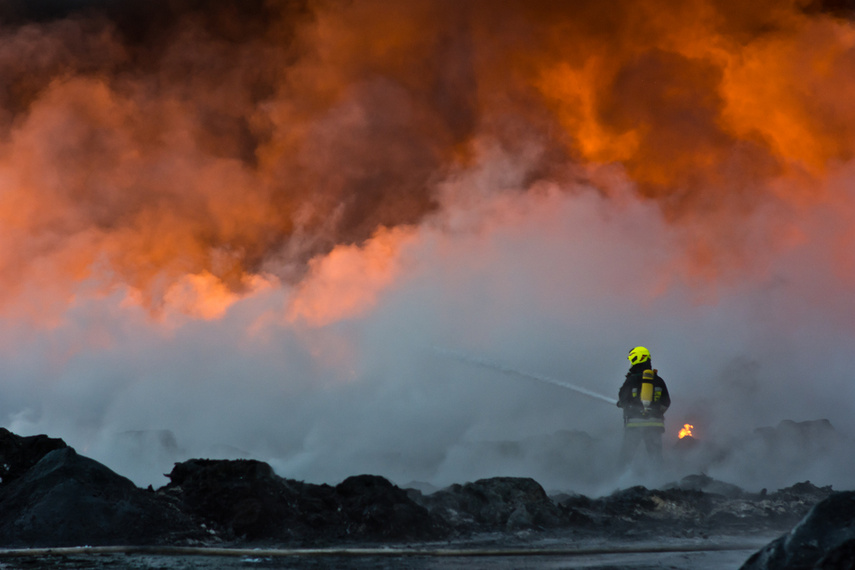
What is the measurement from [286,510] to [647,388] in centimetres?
811

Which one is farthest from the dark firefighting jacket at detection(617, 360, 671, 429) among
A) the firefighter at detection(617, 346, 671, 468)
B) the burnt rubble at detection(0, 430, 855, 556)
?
the burnt rubble at detection(0, 430, 855, 556)

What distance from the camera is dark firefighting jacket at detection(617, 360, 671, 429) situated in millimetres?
14602

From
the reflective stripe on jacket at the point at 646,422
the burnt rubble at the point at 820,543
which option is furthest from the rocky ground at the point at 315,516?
the reflective stripe on jacket at the point at 646,422

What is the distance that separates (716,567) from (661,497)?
4.80 meters

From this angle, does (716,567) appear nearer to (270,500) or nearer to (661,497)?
(661,497)

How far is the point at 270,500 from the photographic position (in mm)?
9727

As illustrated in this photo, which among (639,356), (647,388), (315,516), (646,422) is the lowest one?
(315,516)

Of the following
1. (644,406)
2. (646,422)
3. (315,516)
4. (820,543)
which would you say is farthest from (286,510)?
(646,422)

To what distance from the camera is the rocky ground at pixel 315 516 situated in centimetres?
867

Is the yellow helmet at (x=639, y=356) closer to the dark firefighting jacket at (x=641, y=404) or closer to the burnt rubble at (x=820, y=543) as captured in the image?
the dark firefighting jacket at (x=641, y=404)

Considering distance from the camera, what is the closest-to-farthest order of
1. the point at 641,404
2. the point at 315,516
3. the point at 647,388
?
the point at 315,516
the point at 647,388
the point at 641,404

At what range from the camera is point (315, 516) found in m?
9.65

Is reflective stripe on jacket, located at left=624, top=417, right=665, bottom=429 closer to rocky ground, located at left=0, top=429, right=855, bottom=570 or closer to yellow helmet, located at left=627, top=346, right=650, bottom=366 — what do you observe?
yellow helmet, located at left=627, top=346, right=650, bottom=366

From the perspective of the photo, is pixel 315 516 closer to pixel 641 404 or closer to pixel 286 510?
pixel 286 510
